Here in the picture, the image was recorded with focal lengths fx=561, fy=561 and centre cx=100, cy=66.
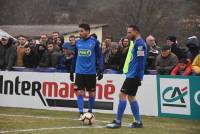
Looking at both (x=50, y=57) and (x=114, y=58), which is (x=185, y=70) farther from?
(x=50, y=57)

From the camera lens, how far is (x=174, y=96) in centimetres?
1395

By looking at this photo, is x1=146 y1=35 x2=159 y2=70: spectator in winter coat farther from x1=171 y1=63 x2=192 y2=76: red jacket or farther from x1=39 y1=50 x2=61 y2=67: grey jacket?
x1=39 y1=50 x2=61 y2=67: grey jacket

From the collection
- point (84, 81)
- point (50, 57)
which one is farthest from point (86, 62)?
point (50, 57)

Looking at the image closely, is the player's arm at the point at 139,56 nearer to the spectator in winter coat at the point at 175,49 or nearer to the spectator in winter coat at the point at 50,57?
the spectator in winter coat at the point at 175,49

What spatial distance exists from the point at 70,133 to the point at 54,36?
6587mm

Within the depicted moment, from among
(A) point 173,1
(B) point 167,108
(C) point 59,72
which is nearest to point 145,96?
(B) point 167,108

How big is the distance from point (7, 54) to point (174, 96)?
5.27 meters

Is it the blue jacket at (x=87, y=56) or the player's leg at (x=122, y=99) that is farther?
the blue jacket at (x=87, y=56)

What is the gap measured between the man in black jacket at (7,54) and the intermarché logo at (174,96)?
15.7ft

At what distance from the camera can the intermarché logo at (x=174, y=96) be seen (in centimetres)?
1384

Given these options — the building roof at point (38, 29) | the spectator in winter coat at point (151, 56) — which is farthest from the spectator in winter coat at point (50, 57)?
the building roof at point (38, 29)

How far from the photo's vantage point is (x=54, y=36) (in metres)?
16.8

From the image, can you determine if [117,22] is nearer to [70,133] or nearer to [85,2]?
[85,2]

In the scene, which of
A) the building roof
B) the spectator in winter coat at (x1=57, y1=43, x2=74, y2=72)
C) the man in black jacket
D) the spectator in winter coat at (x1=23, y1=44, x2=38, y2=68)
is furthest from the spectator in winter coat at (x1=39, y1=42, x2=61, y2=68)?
the building roof
